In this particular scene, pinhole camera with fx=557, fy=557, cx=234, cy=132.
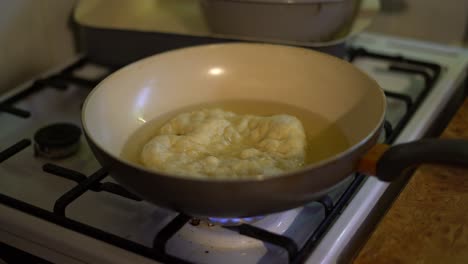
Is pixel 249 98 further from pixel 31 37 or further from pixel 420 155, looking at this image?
pixel 31 37

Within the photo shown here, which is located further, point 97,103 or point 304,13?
point 304,13

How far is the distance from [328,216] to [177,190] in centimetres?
18

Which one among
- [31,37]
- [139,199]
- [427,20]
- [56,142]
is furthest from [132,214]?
[427,20]

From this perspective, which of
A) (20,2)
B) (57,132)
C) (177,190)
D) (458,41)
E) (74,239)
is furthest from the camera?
(458,41)

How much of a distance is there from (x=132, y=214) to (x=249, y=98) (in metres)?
0.19

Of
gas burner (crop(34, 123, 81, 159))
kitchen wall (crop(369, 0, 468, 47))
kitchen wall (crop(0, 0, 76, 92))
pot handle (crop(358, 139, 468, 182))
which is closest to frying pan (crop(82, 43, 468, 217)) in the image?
pot handle (crop(358, 139, 468, 182))

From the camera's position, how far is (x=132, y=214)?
0.57 metres

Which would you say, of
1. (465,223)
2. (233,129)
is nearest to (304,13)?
(233,129)

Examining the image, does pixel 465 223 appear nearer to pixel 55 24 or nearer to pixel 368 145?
pixel 368 145

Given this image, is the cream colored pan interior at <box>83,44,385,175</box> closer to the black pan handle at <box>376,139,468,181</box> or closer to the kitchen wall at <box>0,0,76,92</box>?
the black pan handle at <box>376,139,468,181</box>

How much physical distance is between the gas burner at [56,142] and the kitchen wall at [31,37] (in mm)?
189

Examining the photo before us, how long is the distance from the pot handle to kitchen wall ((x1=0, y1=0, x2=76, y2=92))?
584 mm

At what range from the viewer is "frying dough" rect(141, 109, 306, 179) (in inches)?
19.7

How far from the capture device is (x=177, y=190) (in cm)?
42
